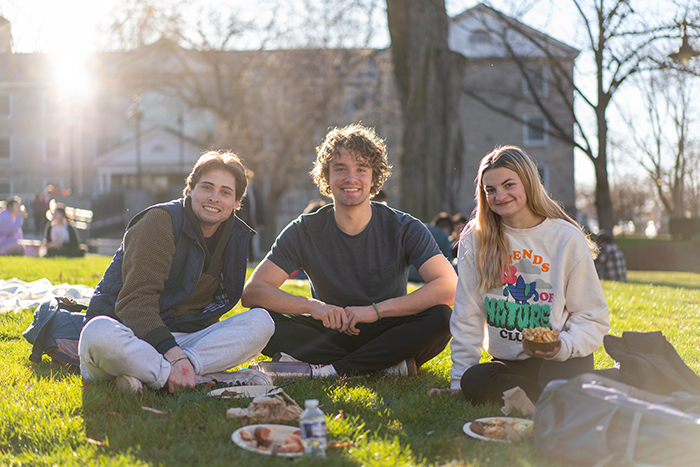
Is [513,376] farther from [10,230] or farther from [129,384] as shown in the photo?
[10,230]

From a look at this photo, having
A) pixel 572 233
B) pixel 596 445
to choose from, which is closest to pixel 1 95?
pixel 572 233

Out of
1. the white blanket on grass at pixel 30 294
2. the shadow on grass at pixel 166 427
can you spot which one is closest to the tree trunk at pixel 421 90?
the white blanket on grass at pixel 30 294

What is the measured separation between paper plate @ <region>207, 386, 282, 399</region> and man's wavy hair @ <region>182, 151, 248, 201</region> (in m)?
1.24

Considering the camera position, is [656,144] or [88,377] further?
[656,144]

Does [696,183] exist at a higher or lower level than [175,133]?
lower

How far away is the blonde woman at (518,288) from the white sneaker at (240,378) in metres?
1.19

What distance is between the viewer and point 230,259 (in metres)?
4.02

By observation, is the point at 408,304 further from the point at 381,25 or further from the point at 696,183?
the point at 696,183

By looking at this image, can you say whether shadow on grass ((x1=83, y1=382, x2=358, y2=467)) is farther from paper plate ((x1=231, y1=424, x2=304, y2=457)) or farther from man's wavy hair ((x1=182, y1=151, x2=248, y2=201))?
man's wavy hair ((x1=182, y1=151, x2=248, y2=201))

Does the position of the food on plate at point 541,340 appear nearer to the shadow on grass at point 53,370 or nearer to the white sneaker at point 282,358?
the white sneaker at point 282,358

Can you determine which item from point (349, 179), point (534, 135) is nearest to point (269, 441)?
point (349, 179)

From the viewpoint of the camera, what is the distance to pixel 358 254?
4273 millimetres

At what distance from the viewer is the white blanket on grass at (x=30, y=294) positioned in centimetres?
593

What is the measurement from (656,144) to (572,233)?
92.3 feet
